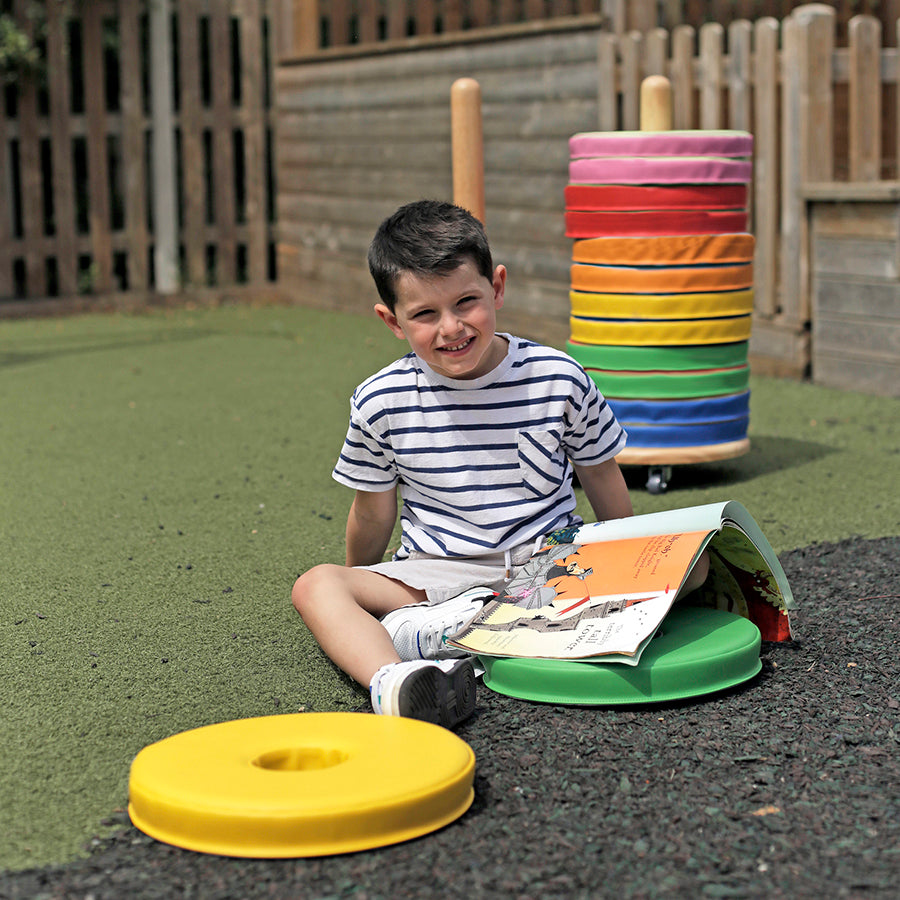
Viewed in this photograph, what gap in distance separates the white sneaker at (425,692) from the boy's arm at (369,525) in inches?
24.6

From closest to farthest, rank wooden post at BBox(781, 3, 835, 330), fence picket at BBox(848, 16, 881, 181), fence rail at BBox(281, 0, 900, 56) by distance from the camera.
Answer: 1. fence picket at BBox(848, 16, 881, 181)
2. wooden post at BBox(781, 3, 835, 330)
3. fence rail at BBox(281, 0, 900, 56)

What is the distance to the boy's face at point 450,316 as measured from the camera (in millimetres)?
2742

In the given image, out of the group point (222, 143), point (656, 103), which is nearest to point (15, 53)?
point (222, 143)

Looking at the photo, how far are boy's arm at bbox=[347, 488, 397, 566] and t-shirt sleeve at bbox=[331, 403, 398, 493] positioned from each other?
0.03m

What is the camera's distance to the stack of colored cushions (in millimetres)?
4379

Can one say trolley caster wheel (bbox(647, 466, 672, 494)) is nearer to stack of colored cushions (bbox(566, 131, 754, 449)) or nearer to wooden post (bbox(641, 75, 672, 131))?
stack of colored cushions (bbox(566, 131, 754, 449))

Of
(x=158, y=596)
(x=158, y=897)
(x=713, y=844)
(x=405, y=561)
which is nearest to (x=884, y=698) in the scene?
(x=713, y=844)

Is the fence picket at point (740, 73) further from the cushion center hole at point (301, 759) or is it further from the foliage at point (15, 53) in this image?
the foliage at point (15, 53)

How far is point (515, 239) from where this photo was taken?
8.28 meters

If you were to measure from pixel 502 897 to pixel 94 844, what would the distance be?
2.14ft

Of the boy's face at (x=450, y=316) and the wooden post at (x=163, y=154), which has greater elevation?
the wooden post at (x=163, y=154)

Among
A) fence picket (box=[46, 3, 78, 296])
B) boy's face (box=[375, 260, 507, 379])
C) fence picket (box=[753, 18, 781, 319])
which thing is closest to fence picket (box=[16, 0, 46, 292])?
fence picket (box=[46, 3, 78, 296])

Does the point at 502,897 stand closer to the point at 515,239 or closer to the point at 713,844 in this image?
the point at 713,844

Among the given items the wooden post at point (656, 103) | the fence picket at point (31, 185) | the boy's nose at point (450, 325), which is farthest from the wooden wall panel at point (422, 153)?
the boy's nose at point (450, 325)
